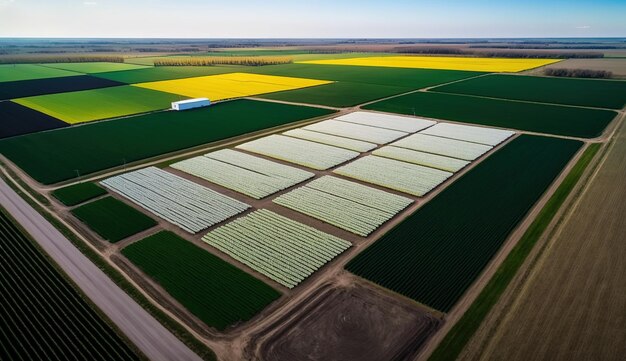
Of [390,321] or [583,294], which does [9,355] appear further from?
[583,294]

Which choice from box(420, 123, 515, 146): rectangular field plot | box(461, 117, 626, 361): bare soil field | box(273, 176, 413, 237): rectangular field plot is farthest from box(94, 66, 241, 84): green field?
box(461, 117, 626, 361): bare soil field

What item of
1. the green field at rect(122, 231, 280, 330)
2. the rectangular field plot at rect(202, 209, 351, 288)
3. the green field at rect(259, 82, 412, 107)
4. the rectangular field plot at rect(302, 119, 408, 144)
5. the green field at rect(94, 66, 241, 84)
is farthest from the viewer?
the green field at rect(94, 66, 241, 84)

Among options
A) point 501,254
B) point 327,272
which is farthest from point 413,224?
point 327,272

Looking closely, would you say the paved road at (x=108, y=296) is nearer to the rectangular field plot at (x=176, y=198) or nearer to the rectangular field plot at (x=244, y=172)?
the rectangular field plot at (x=176, y=198)

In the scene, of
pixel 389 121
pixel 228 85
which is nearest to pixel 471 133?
pixel 389 121

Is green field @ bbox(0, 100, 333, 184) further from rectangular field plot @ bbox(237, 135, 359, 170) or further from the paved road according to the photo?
the paved road

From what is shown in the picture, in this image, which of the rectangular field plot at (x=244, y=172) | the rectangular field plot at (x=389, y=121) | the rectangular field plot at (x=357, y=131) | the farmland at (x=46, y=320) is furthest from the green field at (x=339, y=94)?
the farmland at (x=46, y=320)

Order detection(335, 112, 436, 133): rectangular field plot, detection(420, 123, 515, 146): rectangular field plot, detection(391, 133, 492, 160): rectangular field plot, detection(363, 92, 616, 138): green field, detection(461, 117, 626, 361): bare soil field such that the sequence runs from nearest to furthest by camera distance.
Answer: detection(461, 117, 626, 361): bare soil field, detection(391, 133, 492, 160): rectangular field plot, detection(420, 123, 515, 146): rectangular field plot, detection(363, 92, 616, 138): green field, detection(335, 112, 436, 133): rectangular field plot
